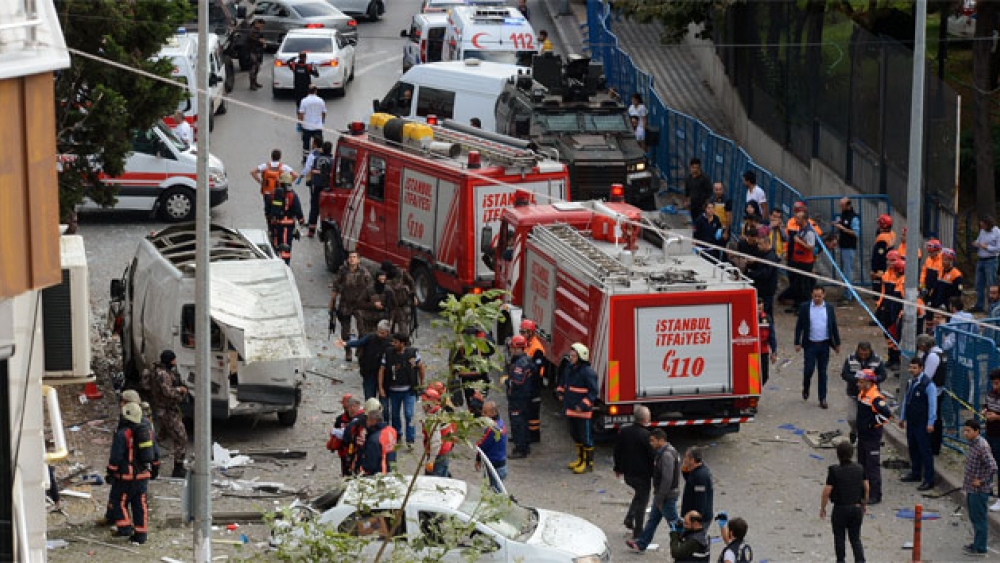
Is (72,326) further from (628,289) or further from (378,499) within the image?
(628,289)

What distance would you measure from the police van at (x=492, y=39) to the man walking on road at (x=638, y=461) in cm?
2070

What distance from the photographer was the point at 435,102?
32750 mm

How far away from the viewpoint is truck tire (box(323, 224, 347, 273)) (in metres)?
27.5

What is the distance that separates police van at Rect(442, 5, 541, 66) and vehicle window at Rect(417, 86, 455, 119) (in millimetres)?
4966

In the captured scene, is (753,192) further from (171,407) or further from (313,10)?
(313,10)

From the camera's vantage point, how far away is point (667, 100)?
41.8 meters

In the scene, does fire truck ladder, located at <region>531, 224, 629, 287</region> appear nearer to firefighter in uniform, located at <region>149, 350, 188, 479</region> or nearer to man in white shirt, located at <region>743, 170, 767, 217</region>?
firefighter in uniform, located at <region>149, 350, 188, 479</region>

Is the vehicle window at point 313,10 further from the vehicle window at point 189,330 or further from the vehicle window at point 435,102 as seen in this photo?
the vehicle window at point 189,330

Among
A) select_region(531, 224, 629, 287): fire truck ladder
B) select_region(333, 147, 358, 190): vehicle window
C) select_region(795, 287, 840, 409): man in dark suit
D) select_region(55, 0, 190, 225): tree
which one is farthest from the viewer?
select_region(333, 147, 358, 190): vehicle window

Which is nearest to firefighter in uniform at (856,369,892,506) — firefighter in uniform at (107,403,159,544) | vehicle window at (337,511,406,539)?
vehicle window at (337,511,406,539)

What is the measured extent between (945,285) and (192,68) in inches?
637

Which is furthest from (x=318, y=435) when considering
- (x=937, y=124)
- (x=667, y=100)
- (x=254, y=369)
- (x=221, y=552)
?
(x=667, y=100)

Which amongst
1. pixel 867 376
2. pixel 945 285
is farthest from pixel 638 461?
pixel 945 285

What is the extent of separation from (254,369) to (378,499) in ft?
32.4
